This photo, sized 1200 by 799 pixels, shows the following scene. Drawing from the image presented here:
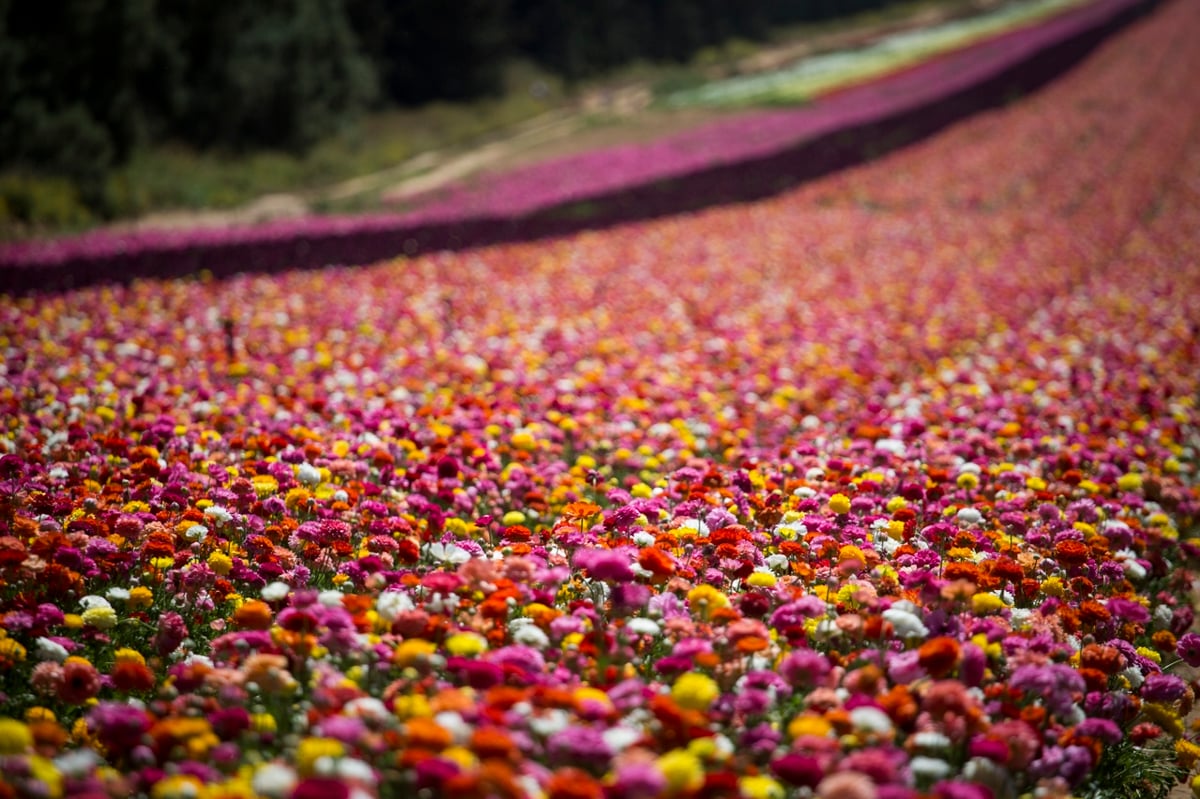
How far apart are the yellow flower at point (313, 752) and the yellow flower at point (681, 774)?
2.41 feet

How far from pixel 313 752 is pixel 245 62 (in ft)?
73.5

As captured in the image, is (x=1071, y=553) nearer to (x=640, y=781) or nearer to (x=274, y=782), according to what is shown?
(x=640, y=781)

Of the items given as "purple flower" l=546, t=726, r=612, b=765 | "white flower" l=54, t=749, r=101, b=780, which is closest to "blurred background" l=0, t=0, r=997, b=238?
"white flower" l=54, t=749, r=101, b=780

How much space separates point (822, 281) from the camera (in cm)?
1258

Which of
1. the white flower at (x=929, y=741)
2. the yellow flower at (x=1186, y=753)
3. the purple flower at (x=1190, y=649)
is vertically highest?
the white flower at (x=929, y=741)

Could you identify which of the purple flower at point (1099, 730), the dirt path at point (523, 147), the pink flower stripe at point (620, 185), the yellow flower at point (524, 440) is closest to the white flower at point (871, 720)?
the purple flower at point (1099, 730)

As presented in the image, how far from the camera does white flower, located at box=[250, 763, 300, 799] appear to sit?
2.21m

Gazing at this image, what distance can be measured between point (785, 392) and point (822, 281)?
5719 millimetres

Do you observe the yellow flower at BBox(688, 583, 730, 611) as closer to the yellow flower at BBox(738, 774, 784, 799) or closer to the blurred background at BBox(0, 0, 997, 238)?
the yellow flower at BBox(738, 774, 784, 799)

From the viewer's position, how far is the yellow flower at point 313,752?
89.7 inches

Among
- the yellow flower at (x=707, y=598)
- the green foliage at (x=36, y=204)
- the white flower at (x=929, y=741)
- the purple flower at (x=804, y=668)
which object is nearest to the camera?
the white flower at (x=929, y=741)

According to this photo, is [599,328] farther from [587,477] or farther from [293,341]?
[587,477]

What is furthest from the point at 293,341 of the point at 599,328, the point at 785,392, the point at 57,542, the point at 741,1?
the point at 741,1

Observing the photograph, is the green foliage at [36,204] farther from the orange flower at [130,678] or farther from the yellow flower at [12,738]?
the yellow flower at [12,738]
